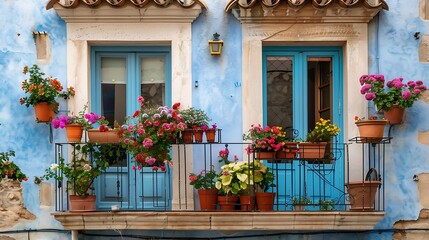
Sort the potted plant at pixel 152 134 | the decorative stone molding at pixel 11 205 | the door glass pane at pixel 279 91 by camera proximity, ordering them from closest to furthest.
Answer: the potted plant at pixel 152 134
the decorative stone molding at pixel 11 205
the door glass pane at pixel 279 91

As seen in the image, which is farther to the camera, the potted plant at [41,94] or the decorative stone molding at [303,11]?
the decorative stone molding at [303,11]

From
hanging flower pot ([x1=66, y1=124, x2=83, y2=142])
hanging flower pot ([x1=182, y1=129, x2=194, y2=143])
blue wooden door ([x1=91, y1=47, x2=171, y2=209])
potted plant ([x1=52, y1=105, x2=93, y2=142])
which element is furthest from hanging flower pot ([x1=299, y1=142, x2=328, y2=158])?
hanging flower pot ([x1=66, y1=124, x2=83, y2=142])

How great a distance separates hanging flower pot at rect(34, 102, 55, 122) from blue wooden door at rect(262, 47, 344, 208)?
273 centimetres

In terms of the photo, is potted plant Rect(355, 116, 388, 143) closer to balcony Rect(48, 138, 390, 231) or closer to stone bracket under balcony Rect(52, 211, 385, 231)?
balcony Rect(48, 138, 390, 231)

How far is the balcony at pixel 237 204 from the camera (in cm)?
983

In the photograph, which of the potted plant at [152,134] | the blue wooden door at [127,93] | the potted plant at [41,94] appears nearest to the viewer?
the potted plant at [152,134]

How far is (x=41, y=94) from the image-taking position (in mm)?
10094

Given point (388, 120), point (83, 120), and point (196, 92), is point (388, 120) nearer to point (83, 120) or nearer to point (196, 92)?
point (196, 92)

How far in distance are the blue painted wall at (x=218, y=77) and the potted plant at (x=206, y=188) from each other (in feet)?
1.86

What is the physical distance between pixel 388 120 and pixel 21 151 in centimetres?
458

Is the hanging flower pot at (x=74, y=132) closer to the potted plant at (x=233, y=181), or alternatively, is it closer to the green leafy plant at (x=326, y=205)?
the potted plant at (x=233, y=181)

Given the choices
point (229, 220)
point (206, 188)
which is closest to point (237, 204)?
point (229, 220)

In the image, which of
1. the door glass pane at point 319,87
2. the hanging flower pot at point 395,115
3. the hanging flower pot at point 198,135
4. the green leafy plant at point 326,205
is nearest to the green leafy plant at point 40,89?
the hanging flower pot at point 198,135

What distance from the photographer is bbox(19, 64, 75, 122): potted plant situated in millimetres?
10133
